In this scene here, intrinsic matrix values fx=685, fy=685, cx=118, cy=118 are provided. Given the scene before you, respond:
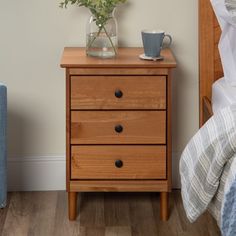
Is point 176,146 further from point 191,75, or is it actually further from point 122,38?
point 122,38

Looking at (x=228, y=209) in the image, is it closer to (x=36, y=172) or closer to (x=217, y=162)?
(x=217, y=162)

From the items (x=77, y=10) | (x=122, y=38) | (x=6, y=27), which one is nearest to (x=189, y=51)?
(x=122, y=38)

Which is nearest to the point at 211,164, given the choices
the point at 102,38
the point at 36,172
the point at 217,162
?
the point at 217,162

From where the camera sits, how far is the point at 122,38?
3084mm

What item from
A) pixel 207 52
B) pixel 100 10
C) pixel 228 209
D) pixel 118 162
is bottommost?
pixel 118 162

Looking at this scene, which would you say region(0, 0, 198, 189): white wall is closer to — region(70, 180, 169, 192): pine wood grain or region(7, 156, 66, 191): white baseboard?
region(7, 156, 66, 191): white baseboard

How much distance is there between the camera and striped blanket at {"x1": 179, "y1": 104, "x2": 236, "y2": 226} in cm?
224

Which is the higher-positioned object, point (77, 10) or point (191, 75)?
point (77, 10)

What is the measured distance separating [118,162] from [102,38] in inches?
20.7

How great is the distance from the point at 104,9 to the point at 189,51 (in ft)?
1.59

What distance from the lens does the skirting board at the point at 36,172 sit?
3.19 metres

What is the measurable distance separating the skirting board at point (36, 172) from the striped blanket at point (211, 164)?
2.59 ft

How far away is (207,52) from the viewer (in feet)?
9.96

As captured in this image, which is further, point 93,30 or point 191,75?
point 191,75
